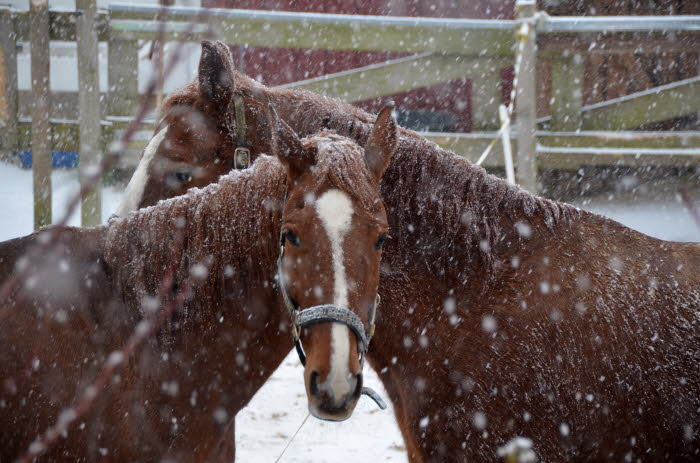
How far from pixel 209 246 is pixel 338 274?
21.5 inches

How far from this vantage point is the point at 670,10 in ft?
22.5

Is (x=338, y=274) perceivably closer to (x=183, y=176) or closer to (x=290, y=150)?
(x=290, y=150)

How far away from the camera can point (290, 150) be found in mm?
1859

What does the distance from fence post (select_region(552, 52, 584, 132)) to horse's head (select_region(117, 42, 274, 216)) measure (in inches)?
109

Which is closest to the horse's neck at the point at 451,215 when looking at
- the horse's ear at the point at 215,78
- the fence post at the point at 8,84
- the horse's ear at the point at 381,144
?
the horse's ear at the point at 381,144

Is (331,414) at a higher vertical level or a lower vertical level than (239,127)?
lower

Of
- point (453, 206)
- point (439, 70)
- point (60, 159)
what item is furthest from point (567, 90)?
point (60, 159)

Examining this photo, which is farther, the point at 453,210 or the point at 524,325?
the point at 453,210

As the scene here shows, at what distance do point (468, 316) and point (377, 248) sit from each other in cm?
53

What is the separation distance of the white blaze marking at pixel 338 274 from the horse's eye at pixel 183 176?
1287 millimetres

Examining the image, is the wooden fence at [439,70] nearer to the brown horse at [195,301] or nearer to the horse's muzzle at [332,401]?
the brown horse at [195,301]

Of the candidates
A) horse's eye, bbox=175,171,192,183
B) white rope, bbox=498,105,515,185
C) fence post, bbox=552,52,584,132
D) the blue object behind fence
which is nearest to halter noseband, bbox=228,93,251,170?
horse's eye, bbox=175,171,192,183

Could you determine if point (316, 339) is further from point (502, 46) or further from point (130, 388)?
point (502, 46)

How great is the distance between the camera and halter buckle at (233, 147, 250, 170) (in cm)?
288
